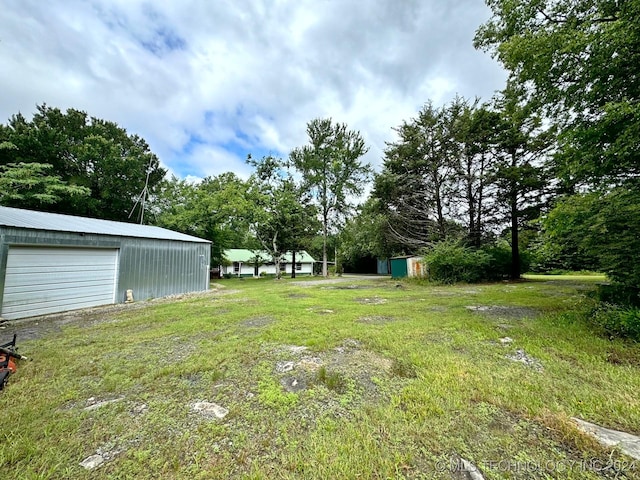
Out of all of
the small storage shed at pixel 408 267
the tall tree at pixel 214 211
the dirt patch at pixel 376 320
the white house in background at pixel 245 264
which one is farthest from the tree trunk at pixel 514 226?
the white house in background at pixel 245 264

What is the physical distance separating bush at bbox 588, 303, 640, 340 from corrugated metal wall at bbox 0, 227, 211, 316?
11498 mm

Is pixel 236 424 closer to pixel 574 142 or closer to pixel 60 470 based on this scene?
pixel 60 470

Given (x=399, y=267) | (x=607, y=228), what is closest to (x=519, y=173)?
(x=399, y=267)

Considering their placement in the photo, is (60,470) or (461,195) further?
(461,195)

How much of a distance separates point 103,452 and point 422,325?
175 inches

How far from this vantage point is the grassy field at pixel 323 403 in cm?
153

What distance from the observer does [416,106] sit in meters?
14.7

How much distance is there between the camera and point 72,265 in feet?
22.7

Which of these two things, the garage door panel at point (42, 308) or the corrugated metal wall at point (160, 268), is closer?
the garage door panel at point (42, 308)

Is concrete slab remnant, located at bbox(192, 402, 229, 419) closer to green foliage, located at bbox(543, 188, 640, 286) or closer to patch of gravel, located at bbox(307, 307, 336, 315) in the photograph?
patch of gravel, located at bbox(307, 307, 336, 315)

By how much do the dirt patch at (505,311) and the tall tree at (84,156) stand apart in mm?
17921

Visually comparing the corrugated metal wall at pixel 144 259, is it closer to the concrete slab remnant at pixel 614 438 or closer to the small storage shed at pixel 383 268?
the concrete slab remnant at pixel 614 438

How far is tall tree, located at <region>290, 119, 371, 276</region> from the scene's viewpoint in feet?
70.0

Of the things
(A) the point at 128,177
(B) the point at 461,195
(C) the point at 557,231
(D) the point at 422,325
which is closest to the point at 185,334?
(D) the point at 422,325
